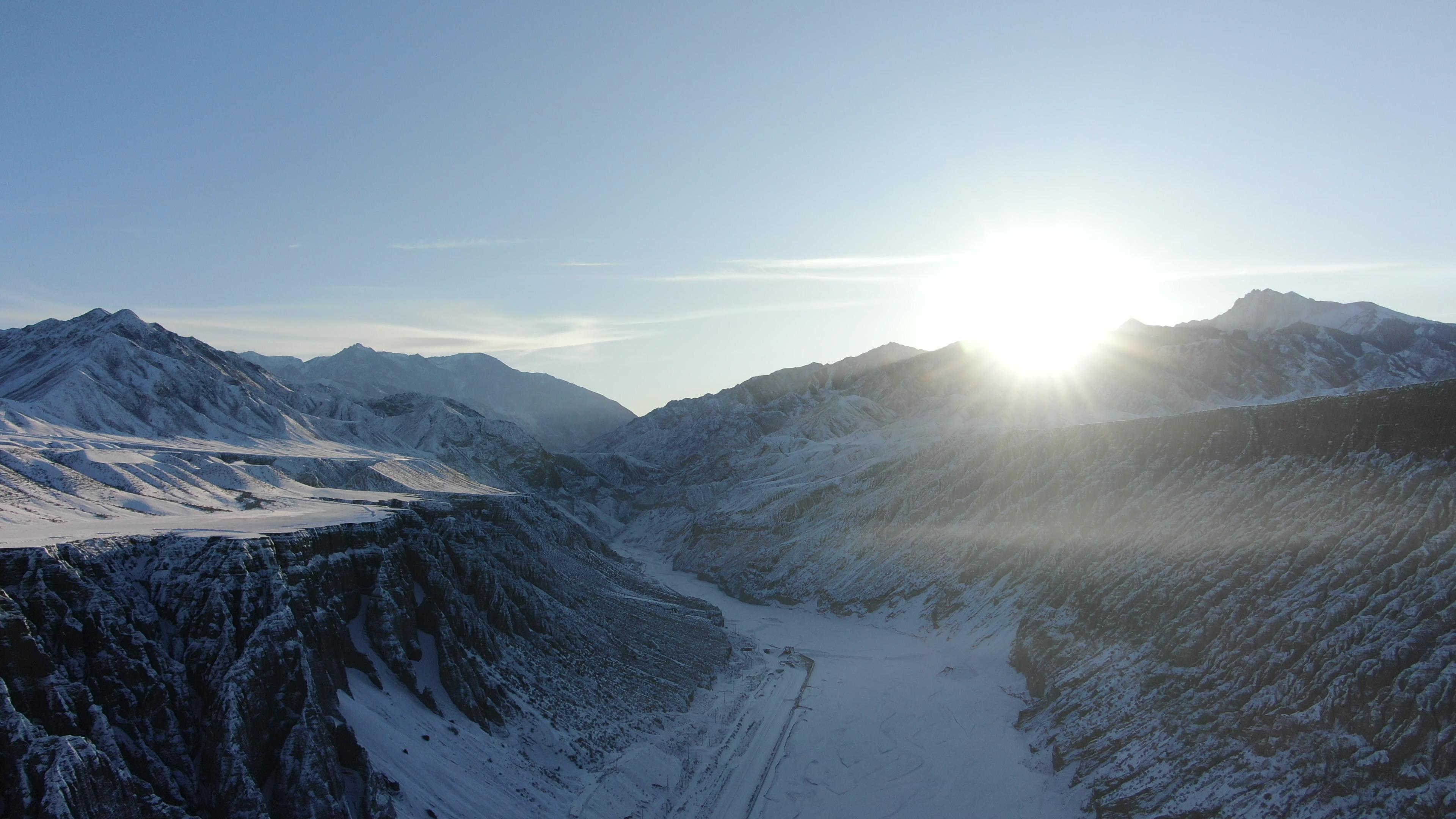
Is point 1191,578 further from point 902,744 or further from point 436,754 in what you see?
point 436,754

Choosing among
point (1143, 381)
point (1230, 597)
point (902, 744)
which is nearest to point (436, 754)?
point (902, 744)

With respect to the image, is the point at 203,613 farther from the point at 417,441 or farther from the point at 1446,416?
the point at 417,441

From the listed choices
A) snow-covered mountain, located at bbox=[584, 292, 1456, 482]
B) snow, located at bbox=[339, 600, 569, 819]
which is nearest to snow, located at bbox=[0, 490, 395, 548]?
snow, located at bbox=[339, 600, 569, 819]

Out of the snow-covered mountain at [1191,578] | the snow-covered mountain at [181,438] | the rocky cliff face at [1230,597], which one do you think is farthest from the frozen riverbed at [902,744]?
the snow-covered mountain at [181,438]

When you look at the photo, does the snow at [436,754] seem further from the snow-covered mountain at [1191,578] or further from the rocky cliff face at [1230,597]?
the snow-covered mountain at [1191,578]

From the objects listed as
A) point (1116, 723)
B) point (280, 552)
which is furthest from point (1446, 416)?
point (280, 552)
